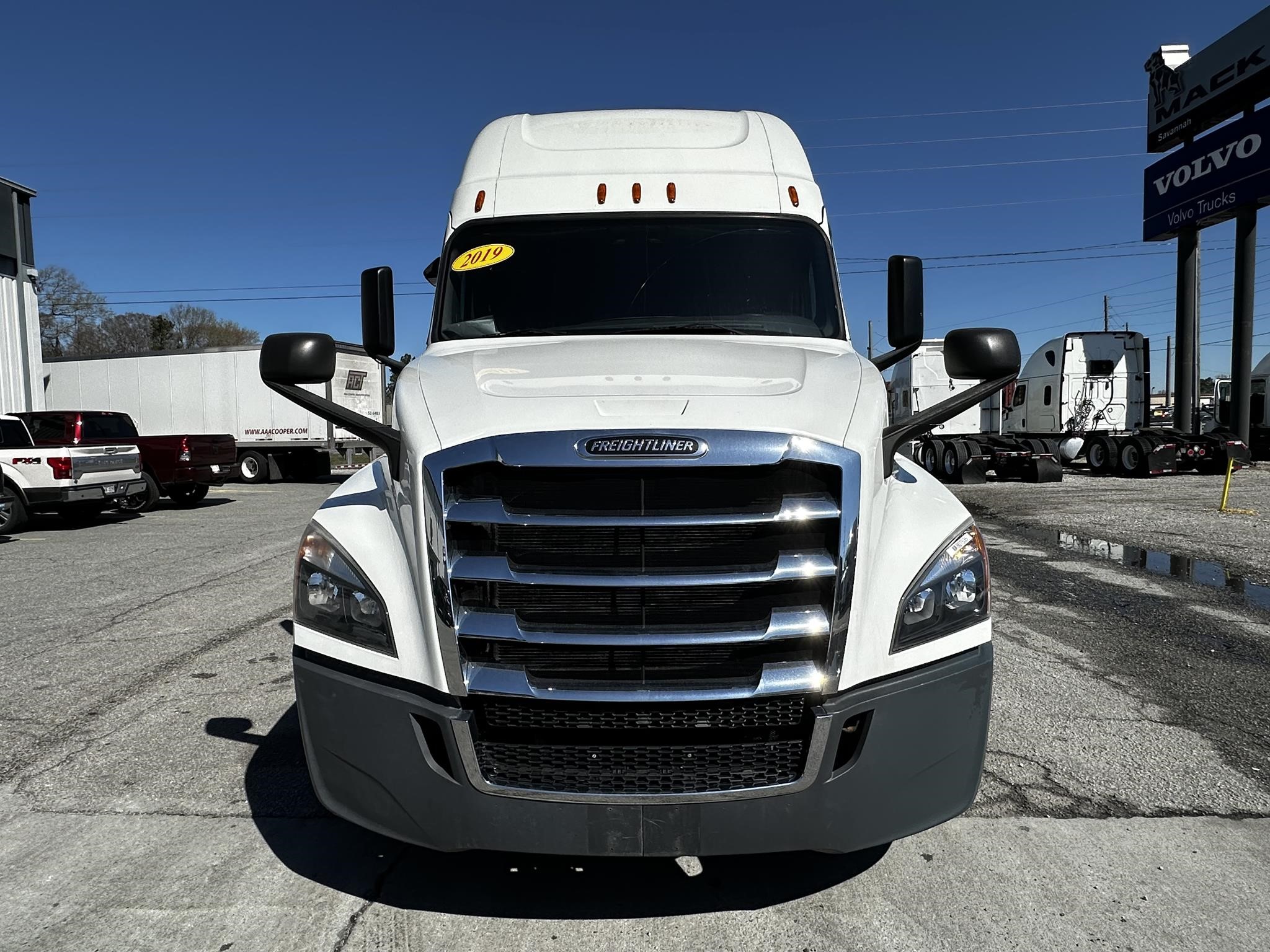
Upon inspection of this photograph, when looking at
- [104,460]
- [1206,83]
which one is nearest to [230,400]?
[104,460]

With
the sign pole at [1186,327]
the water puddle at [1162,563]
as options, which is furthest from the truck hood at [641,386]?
the sign pole at [1186,327]

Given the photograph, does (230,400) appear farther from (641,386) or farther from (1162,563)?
(641,386)

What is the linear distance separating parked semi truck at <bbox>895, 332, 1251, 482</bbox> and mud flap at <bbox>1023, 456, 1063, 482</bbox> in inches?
0.8

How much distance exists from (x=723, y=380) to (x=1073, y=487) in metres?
18.2

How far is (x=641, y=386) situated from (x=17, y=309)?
23.5 m

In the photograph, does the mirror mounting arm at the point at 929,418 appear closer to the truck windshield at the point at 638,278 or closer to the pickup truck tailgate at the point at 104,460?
the truck windshield at the point at 638,278

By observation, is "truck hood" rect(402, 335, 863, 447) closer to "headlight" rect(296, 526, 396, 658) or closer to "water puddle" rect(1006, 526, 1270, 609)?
"headlight" rect(296, 526, 396, 658)

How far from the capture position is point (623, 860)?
3.01 meters

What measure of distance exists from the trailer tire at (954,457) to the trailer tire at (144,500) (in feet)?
55.7

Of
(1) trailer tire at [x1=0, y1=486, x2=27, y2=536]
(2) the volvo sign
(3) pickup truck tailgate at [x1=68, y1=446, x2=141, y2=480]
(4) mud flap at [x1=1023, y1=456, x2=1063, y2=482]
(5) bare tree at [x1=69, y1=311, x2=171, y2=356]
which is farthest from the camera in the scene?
(5) bare tree at [x1=69, y1=311, x2=171, y2=356]

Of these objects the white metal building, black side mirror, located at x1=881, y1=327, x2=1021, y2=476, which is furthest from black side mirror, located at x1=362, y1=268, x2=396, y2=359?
the white metal building

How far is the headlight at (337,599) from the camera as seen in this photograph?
8.28ft

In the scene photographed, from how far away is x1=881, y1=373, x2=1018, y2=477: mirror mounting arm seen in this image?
2.79m

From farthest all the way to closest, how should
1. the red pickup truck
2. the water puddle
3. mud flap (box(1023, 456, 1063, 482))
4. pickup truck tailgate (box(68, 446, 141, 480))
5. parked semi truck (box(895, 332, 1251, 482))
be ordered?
parked semi truck (box(895, 332, 1251, 482)) → mud flap (box(1023, 456, 1063, 482)) → the red pickup truck → pickup truck tailgate (box(68, 446, 141, 480)) → the water puddle
